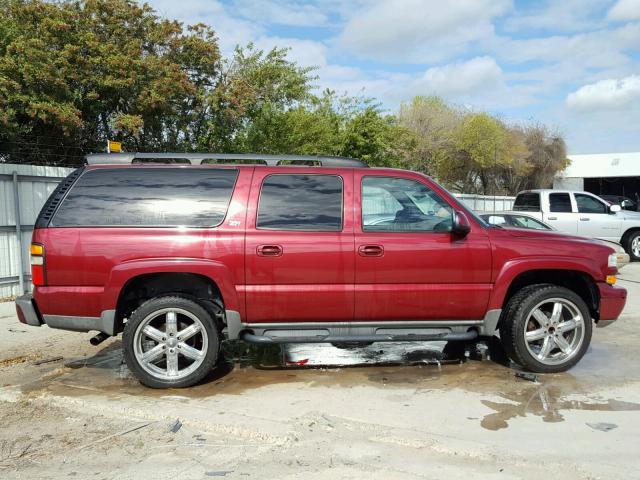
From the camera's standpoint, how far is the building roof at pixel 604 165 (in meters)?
42.6

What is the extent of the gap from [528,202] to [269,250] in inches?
443

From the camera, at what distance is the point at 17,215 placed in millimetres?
9188

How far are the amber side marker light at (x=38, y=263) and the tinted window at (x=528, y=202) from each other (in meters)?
12.2

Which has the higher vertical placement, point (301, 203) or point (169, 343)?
point (301, 203)

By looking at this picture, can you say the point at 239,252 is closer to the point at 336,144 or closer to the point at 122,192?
the point at 122,192

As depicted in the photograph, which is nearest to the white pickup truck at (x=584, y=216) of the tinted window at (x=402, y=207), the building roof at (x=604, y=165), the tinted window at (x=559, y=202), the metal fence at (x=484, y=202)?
the tinted window at (x=559, y=202)

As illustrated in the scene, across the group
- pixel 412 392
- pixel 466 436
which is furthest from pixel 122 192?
pixel 466 436

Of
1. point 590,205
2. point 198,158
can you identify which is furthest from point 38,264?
point 590,205

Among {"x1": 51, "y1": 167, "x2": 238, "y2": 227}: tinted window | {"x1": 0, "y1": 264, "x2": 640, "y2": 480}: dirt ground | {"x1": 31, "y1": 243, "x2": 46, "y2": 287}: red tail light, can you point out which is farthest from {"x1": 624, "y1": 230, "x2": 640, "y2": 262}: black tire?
{"x1": 31, "y1": 243, "x2": 46, "y2": 287}: red tail light

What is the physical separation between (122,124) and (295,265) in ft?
41.4

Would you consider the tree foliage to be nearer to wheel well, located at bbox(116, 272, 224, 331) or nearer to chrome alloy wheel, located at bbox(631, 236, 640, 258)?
chrome alloy wheel, located at bbox(631, 236, 640, 258)

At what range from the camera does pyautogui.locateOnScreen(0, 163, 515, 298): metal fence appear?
914 cm

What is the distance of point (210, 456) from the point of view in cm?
362

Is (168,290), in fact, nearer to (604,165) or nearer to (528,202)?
(528,202)
